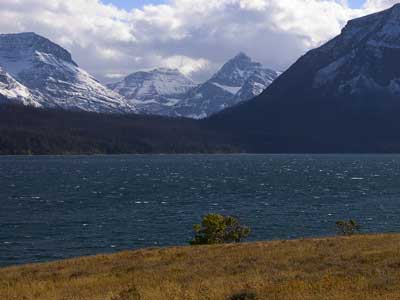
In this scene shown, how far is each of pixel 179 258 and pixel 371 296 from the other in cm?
1925

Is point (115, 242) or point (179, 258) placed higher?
point (179, 258)

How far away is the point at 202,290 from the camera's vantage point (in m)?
27.9

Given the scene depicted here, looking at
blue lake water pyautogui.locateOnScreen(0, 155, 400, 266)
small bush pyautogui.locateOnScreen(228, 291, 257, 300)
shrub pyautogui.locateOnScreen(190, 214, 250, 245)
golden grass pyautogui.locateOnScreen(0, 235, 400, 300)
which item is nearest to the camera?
small bush pyautogui.locateOnScreen(228, 291, 257, 300)

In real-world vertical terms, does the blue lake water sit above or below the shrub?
below

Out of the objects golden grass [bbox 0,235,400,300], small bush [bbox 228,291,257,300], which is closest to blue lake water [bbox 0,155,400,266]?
golden grass [bbox 0,235,400,300]

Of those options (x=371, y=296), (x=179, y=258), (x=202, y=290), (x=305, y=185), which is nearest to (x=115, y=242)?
(x=179, y=258)

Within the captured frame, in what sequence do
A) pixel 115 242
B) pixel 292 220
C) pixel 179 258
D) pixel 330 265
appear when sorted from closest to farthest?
pixel 330 265, pixel 179 258, pixel 115 242, pixel 292 220

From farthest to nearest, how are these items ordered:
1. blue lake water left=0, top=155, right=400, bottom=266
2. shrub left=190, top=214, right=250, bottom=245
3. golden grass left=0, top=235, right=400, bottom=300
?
blue lake water left=0, top=155, right=400, bottom=266, shrub left=190, top=214, right=250, bottom=245, golden grass left=0, top=235, right=400, bottom=300

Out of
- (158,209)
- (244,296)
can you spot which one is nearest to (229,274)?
(244,296)

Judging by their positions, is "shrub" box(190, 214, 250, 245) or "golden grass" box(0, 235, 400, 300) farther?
"shrub" box(190, 214, 250, 245)

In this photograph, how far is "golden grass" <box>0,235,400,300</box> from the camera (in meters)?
26.4

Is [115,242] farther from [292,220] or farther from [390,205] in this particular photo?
[390,205]

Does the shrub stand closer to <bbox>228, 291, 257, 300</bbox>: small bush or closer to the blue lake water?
the blue lake water

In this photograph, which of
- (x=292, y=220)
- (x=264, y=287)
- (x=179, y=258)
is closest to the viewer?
(x=264, y=287)
